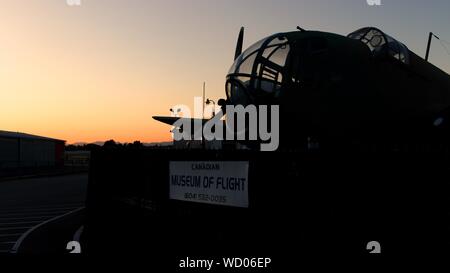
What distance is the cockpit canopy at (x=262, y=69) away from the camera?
8977 mm

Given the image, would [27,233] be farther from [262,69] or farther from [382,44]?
[382,44]

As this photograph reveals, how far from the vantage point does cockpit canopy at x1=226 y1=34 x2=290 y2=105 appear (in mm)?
8977

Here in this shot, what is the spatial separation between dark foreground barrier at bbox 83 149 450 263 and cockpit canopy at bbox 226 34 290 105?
6.32 feet

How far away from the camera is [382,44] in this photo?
30.2ft

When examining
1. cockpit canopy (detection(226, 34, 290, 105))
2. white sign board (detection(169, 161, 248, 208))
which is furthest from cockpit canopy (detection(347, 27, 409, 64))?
white sign board (detection(169, 161, 248, 208))

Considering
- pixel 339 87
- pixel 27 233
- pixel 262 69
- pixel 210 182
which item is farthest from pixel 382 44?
pixel 27 233

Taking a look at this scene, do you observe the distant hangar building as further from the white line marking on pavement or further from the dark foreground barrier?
the dark foreground barrier

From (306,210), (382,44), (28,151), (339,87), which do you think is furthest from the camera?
(28,151)

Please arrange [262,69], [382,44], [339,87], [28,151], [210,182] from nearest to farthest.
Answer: [210,182]
[339,87]
[262,69]
[382,44]
[28,151]

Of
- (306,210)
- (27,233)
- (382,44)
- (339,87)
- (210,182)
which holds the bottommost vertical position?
(27,233)

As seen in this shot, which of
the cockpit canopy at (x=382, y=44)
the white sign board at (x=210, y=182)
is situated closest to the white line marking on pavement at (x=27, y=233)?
the white sign board at (x=210, y=182)

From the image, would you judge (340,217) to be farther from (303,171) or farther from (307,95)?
(307,95)

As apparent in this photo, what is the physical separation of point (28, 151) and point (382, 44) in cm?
6178
